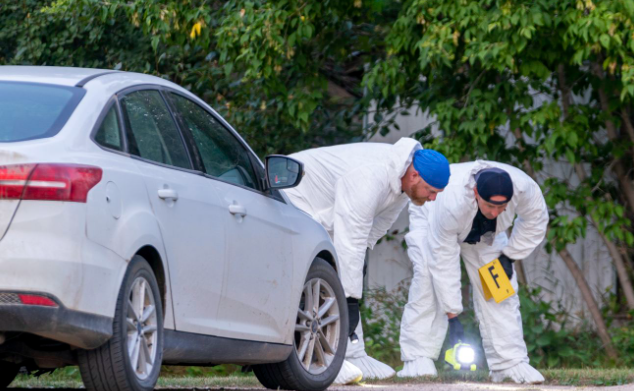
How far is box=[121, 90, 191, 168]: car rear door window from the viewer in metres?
4.30

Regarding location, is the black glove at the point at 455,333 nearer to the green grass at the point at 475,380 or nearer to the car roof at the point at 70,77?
the green grass at the point at 475,380

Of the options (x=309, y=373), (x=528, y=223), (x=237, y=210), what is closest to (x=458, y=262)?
(x=528, y=223)

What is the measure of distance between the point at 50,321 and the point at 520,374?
15.2ft

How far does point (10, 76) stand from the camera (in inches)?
170

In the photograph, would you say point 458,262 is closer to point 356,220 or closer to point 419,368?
point 419,368

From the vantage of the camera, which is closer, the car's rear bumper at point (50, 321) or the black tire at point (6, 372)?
the car's rear bumper at point (50, 321)

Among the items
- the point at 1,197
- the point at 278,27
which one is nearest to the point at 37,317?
the point at 1,197

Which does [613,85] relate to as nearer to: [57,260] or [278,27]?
[278,27]

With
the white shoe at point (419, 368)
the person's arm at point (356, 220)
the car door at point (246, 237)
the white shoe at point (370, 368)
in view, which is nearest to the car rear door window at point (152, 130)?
the car door at point (246, 237)

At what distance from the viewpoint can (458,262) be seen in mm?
7617

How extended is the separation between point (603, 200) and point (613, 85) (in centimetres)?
125

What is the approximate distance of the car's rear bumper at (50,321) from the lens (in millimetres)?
3586

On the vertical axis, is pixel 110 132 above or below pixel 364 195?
above

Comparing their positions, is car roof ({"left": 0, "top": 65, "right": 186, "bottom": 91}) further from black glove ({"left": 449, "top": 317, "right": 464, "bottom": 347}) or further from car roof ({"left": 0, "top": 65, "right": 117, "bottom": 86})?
black glove ({"left": 449, "top": 317, "right": 464, "bottom": 347})
